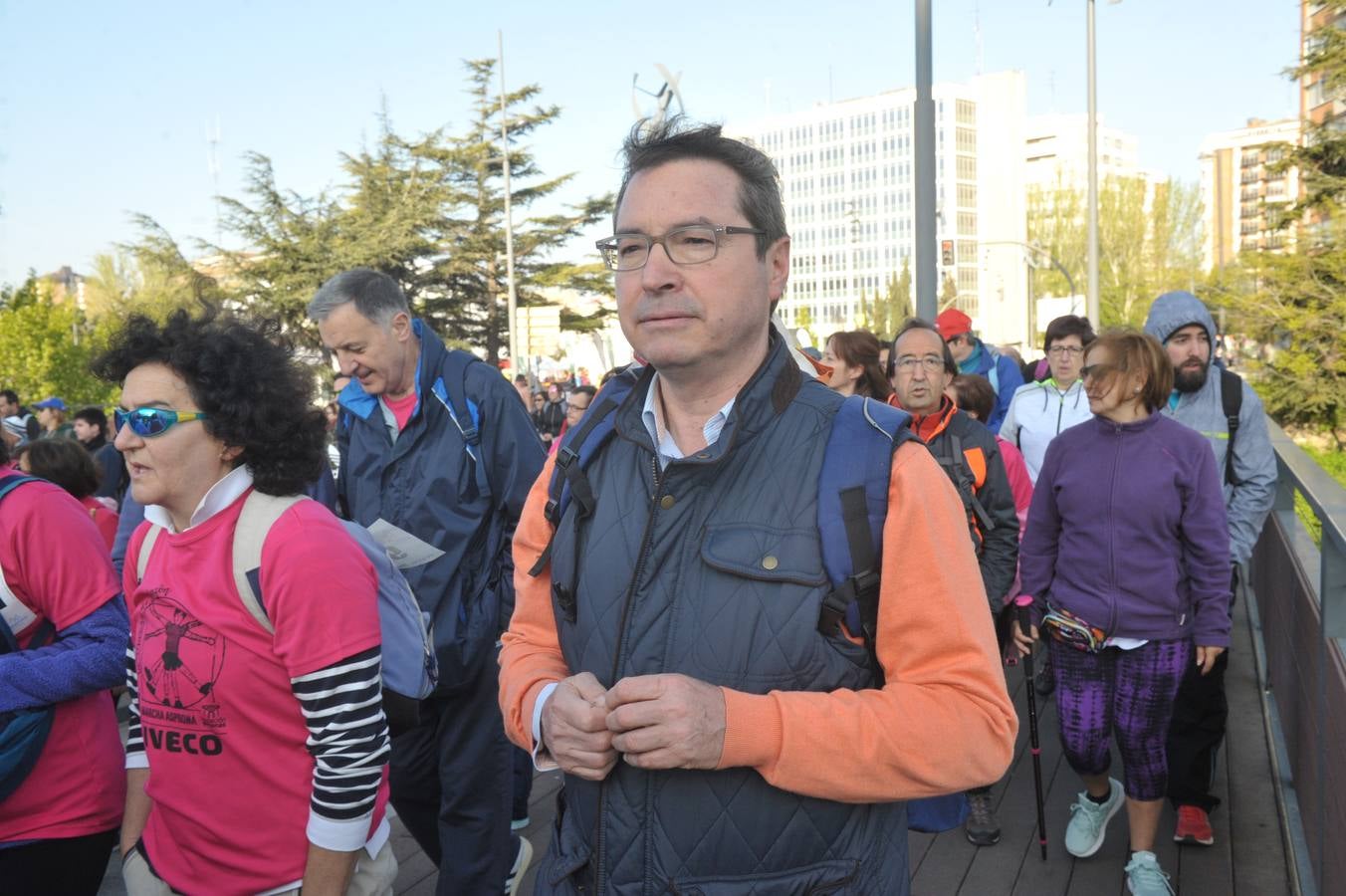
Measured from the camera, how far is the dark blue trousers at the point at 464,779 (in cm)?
384

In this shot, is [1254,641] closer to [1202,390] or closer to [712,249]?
[1202,390]

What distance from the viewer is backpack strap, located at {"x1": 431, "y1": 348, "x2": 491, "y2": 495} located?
12.9 ft

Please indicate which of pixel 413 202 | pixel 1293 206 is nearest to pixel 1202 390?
pixel 1293 206

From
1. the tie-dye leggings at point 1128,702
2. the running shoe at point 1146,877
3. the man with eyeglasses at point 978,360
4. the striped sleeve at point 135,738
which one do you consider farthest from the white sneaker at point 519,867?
the man with eyeglasses at point 978,360

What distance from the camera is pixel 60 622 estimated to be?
2812 mm

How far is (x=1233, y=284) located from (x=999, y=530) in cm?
2703

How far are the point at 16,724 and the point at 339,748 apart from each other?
0.92 m

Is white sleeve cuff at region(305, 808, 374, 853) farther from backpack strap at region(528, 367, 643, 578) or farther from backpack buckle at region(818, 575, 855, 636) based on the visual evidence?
backpack buckle at region(818, 575, 855, 636)

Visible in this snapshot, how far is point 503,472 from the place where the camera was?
4.01 meters

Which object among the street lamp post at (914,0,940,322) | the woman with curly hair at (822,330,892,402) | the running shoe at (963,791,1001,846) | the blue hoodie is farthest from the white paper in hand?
the street lamp post at (914,0,940,322)

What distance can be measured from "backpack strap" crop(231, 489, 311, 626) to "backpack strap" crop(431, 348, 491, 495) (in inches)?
55.4

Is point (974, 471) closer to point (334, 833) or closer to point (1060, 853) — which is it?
point (1060, 853)

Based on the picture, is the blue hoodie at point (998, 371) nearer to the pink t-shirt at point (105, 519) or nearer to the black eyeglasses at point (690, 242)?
the pink t-shirt at point (105, 519)

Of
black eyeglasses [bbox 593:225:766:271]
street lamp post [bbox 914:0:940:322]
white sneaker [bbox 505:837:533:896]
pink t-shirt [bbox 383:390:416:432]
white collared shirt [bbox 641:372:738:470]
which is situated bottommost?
white sneaker [bbox 505:837:533:896]
